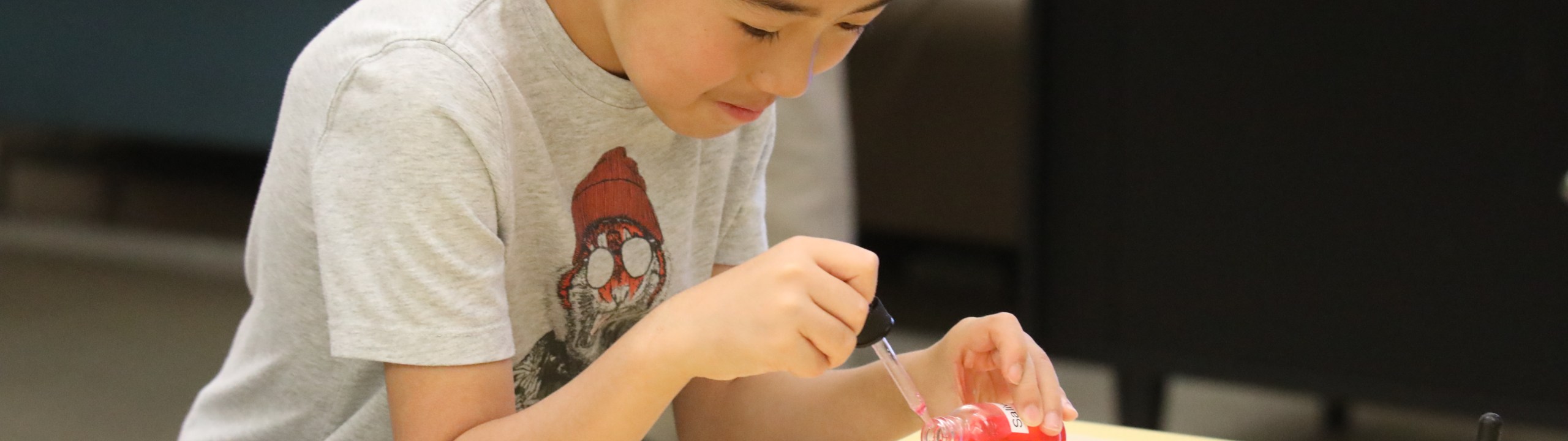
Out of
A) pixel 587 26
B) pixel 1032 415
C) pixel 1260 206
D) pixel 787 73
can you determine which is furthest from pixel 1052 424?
pixel 1260 206

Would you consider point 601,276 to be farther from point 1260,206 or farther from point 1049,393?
point 1260,206

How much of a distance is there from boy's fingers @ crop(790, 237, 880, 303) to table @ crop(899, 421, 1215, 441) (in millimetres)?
143

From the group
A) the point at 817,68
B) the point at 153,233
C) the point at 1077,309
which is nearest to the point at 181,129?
the point at 153,233

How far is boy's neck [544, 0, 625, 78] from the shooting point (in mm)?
805

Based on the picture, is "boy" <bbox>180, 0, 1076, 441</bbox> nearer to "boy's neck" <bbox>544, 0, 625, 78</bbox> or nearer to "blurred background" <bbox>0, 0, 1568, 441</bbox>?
"boy's neck" <bbox>544, 0, 625, 78</bbox>

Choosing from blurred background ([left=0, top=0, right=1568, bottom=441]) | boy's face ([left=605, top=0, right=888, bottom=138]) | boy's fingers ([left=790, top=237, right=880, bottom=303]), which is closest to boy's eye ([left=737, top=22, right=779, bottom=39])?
boy's face ([left=605, top=0, right=888, bottom=138])

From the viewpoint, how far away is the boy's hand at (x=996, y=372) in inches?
30.0

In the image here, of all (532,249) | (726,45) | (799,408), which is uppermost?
(726,45)

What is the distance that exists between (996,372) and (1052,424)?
11 centimetres

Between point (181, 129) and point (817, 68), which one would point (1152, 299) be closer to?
point (817, 68)

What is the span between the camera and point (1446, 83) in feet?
4.63

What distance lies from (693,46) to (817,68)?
0.08 metres

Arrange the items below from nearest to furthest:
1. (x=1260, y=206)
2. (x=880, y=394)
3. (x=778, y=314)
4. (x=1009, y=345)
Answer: (x=778, y=314)
(x=1009, y=345)
(x=880, y=394)
(x=1260, y=206)

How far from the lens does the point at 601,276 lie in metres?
0.85
